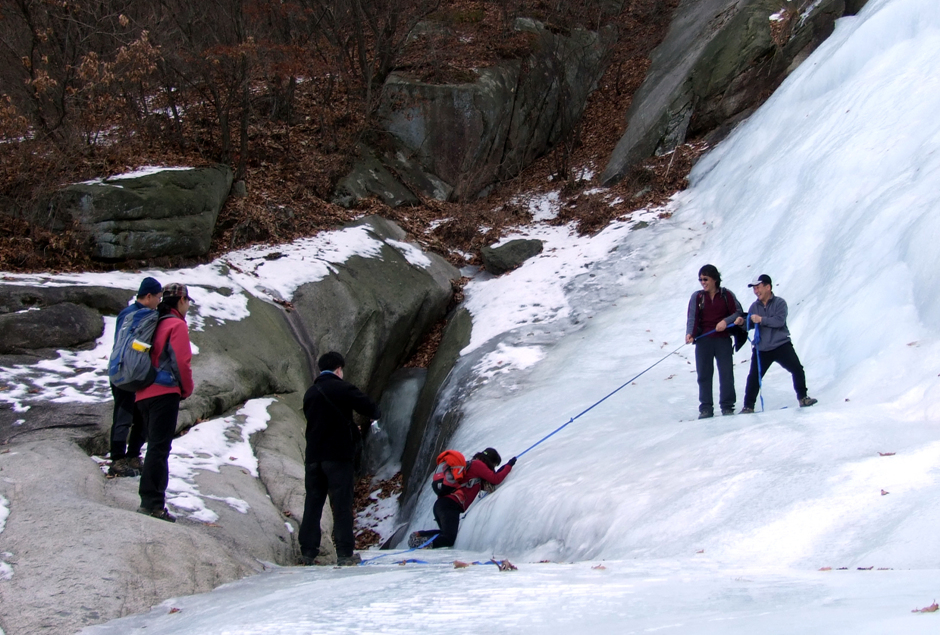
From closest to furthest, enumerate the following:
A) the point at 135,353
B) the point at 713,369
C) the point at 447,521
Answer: the point at 135,353 → the point at 713,369 → the point at 447,521

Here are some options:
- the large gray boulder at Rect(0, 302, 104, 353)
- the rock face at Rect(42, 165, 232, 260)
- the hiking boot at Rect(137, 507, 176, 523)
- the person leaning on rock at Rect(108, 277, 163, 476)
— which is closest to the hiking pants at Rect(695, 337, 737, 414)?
the hiking boot at Rect(137, 507, 176, 523)

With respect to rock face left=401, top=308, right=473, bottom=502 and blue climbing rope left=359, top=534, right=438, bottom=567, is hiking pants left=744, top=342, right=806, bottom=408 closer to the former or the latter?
blue climbing rope left=359, top=534, right=438, bottom=567

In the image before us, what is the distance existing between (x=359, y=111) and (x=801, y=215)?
12.6 metres

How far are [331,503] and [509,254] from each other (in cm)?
1026

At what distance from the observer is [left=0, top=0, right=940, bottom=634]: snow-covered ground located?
126 inches

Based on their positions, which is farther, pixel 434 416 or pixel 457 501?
pixel 434 416

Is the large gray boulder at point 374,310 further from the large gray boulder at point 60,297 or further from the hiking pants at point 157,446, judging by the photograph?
the hiking pants at point 157,446

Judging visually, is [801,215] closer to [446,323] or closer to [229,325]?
[446,323]

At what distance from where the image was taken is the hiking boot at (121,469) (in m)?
6.34

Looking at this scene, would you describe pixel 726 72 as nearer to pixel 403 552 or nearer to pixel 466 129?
pixel 466 129

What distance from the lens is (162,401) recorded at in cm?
557

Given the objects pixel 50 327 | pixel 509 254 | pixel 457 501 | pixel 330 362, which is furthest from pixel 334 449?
pixel 509 254

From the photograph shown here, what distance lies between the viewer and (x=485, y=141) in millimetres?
19766

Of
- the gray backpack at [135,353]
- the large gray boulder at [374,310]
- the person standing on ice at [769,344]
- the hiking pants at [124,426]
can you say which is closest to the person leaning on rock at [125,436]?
the hiking pants at [124,426]
